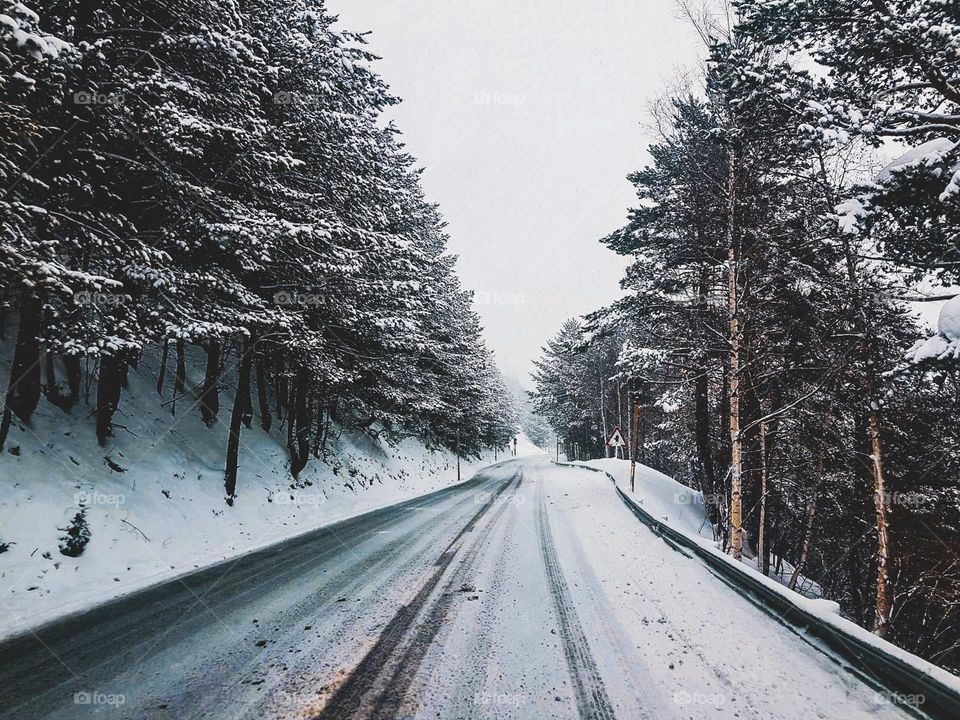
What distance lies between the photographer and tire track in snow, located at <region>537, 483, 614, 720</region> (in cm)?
326

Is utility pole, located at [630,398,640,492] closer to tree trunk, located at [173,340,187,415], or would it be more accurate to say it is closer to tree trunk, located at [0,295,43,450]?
tree trunk, located at [173,340,187,415]

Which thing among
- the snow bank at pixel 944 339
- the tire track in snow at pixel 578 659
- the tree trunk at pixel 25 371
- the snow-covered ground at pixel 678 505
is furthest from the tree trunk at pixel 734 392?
the tree trunk at pixel 25 371

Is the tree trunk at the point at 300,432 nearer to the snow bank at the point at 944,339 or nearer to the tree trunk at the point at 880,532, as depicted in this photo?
the snow bank at the point at 944,339

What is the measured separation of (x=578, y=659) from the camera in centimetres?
404

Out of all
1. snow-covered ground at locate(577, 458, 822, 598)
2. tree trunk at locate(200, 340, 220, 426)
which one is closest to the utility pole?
snow-covered ground at locate(577, 458, 822, 598)

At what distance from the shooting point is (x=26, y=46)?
468 cm

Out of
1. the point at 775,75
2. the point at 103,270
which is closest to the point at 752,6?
the point at 775,75

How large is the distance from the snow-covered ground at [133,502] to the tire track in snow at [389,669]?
12.8ft

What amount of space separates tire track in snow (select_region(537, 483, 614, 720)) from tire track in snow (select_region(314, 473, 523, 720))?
134 cm

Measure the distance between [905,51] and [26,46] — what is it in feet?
34.2

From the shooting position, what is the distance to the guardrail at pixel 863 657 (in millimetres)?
2797

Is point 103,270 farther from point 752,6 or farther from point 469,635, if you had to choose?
point 752,6

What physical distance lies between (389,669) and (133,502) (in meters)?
7.09

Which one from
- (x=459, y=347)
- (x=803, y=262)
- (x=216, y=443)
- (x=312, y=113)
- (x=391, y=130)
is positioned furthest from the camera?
(x=459, y=347)
